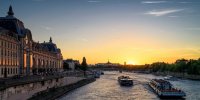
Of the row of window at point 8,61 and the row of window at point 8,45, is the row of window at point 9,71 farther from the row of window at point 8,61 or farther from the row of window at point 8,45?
the row of window at point 8,45

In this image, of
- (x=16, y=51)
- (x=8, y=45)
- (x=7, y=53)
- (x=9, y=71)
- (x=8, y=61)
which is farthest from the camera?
(x=16, y=51)

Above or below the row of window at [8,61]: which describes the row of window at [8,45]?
above

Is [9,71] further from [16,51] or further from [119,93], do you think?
[119,93]

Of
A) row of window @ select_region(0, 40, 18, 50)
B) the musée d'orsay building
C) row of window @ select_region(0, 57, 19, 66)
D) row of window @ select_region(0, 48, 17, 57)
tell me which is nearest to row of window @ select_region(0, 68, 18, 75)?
the musée d'orsay building

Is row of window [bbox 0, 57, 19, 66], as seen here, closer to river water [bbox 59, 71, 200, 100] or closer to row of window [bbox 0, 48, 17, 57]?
row of window [bbox 0, 48, 17, 57]

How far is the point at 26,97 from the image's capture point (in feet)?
169

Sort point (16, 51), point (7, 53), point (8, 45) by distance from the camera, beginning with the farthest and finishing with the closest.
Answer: point (16, 51), point (8, 45), point (7, 53)

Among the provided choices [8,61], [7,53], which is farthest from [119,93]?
[7,53]

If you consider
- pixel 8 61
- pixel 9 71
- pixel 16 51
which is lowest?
pixel 9 71

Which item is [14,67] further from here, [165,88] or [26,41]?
[165,88]

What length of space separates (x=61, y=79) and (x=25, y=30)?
15037 millimetres

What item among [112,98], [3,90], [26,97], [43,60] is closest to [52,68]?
[43,60]

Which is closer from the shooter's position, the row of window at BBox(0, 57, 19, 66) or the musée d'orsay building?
the row of window at BBox(0, 57, 19, 66)

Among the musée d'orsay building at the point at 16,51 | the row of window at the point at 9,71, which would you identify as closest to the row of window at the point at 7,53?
the musée d'orsay building at the point at 16,51
